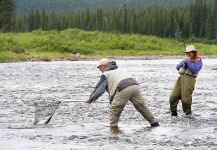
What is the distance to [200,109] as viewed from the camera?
64.2 ft

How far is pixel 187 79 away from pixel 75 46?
46.3 m

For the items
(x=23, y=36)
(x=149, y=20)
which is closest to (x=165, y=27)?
(x=149, y=20)

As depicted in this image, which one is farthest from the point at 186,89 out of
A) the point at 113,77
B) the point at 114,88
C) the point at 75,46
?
the point at 75,46

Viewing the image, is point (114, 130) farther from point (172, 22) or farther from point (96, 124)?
point (172, 22)

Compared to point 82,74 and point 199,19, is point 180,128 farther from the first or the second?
point 199,19

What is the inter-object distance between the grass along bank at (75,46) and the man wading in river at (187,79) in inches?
1402

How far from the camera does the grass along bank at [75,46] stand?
55844 mm

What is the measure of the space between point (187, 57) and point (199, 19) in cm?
10888

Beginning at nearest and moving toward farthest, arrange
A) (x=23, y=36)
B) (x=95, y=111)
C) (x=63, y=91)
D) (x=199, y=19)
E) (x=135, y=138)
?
(x=135, y=138) < (x=95, y=111) < (x=63, y=91) < (x=23, y=36) < (x=199, y=19)

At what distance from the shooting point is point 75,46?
6356 centimetres

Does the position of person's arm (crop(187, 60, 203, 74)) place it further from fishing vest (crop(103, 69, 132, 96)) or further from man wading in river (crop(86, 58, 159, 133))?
fishing vest (crop(103, 69, 132, 96))

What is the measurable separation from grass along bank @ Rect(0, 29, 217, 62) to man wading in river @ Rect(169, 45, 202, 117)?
117 feet

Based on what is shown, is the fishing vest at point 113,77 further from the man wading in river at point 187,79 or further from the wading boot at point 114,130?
the man wading in river at point 187,79

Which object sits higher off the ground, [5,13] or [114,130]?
[114,130]
